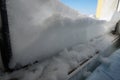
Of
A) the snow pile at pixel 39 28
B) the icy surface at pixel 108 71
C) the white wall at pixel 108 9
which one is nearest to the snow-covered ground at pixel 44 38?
the snow pile at pixel 39 28

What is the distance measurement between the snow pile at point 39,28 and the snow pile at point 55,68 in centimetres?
5

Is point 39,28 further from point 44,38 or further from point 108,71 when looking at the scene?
point 108,71

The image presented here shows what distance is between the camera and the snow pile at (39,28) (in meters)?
0.64

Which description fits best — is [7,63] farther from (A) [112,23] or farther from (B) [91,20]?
(A) [112,23]

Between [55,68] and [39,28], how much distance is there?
10.5 inches

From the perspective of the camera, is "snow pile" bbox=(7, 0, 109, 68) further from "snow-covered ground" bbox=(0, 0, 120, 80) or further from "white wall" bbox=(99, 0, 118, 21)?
"white wall" bbox=(99, 0, 118, 21)

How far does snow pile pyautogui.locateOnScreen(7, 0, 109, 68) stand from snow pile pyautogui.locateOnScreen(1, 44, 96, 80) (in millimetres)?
46

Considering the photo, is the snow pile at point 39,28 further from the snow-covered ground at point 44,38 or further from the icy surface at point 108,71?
the icy surface at point 108,71

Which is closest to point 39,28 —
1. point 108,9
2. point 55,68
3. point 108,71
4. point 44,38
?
point 44,38

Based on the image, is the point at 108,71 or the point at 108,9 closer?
Result: the point at 108,71

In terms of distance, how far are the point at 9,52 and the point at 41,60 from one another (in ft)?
0.80

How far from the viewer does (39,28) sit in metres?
0.74

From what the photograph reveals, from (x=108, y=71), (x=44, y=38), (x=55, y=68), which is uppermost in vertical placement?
(x=44, y=38)

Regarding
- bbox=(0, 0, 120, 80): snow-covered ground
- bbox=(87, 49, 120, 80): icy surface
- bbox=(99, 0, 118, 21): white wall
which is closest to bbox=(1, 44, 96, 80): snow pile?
bbox=(0, 0, 120, 80): snow-covered ground
